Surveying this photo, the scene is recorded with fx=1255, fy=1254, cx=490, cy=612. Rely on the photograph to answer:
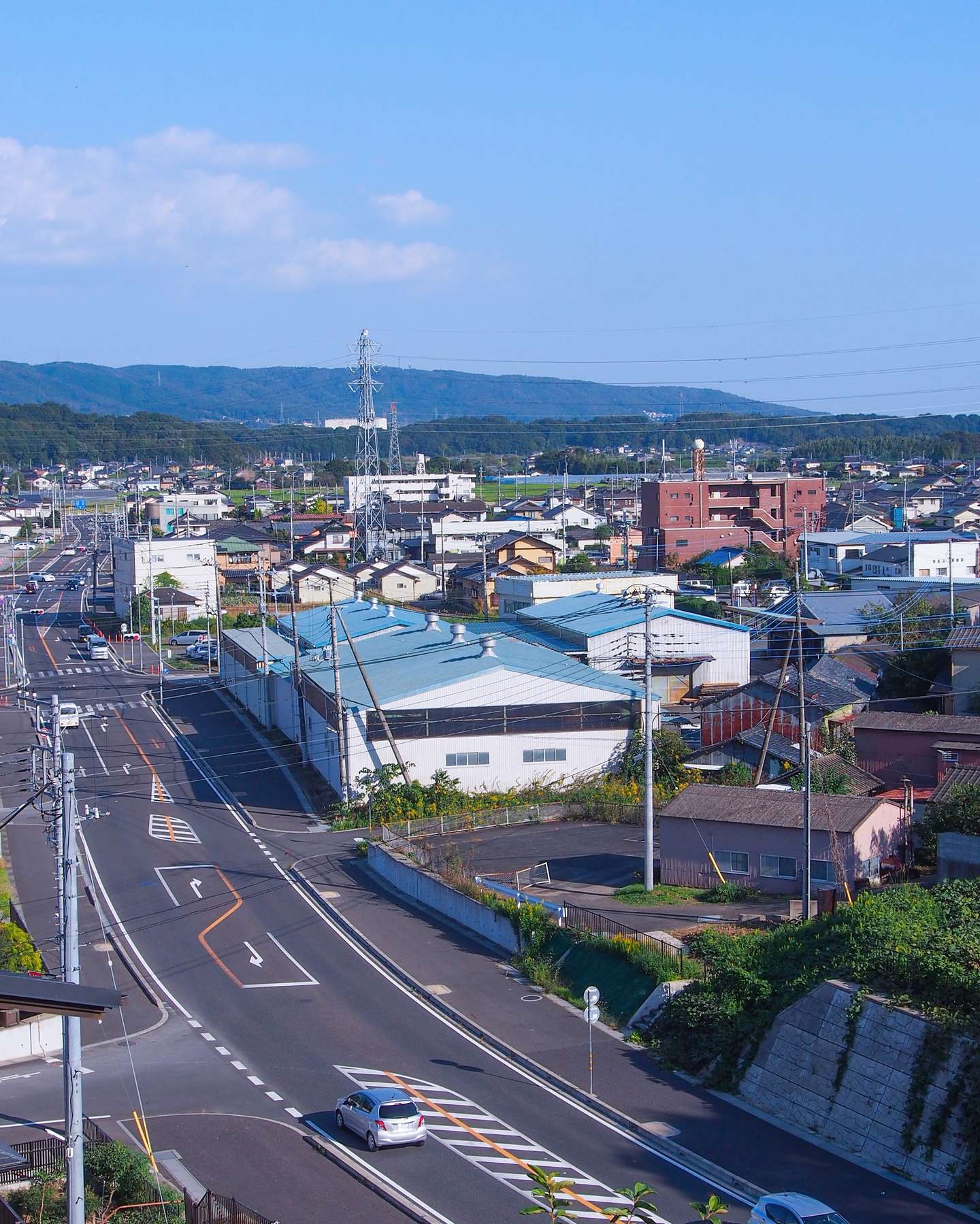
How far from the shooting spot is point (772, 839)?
44.4ft

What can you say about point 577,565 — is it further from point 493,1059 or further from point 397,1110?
point 397,1110

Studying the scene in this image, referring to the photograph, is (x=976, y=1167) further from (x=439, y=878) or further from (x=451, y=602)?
(x=451, y=602)

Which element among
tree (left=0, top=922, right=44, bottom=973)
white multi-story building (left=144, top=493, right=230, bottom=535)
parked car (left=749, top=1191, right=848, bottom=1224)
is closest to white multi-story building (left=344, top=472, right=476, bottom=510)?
white multi-story building (left=144, top=493, right=230, bottom=535)

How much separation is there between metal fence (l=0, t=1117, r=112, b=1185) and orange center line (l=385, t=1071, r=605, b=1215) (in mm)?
2366

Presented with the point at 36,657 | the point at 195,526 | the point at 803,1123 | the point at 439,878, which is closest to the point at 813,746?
the point at 439,878

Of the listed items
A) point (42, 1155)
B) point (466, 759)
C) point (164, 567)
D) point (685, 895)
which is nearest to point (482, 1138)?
point (42, 1155)

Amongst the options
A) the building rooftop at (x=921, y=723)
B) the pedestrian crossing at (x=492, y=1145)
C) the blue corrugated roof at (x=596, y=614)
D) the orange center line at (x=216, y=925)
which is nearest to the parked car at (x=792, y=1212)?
the pedestrian crossing at (x=492, y=1145)

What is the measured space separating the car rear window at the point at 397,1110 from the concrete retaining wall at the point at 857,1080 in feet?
8.39

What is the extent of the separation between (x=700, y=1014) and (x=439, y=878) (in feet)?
16.6

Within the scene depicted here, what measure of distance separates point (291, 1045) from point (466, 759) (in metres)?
8.08

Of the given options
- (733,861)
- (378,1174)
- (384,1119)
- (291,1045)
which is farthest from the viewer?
(733,861)

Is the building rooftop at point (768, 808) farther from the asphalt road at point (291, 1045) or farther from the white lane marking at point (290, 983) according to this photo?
the white lane marking at point (290, 983)

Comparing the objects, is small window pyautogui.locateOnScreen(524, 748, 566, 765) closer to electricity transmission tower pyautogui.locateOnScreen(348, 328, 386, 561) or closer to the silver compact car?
the silver compact car

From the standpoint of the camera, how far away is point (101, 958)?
13438 mm
